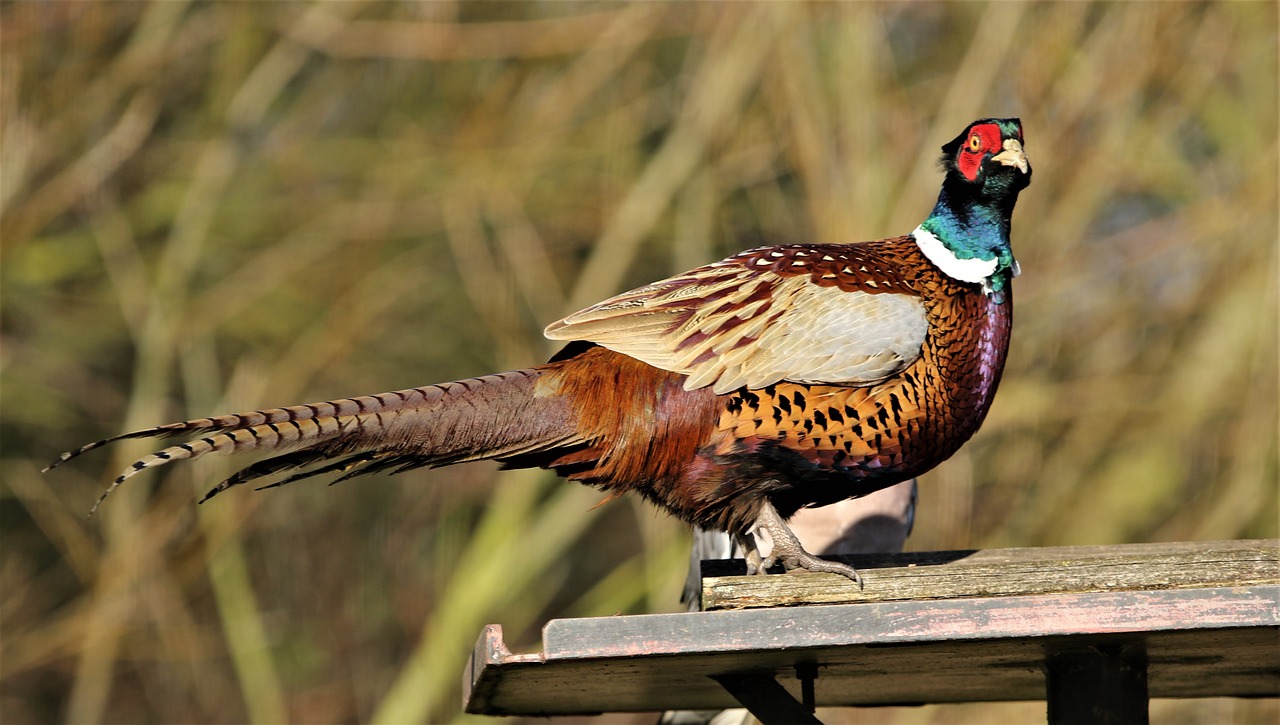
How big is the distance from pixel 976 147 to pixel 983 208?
17 centimetres

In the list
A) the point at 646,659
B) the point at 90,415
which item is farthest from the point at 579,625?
the point at 90,415

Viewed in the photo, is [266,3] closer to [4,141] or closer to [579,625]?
[4,141]

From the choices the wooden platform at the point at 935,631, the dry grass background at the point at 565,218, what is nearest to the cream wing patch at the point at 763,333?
the wooden platform at the point at 935,631

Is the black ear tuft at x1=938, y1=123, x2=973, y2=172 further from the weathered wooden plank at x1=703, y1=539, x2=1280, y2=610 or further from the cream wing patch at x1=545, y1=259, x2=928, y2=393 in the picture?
the weathered wooden plank at x1=703, y1=539, x2=1280, y2=610

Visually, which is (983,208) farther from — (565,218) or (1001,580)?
(565,218)

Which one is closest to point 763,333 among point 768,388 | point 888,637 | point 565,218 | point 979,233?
point 768,388

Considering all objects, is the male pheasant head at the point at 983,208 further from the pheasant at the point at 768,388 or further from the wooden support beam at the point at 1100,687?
the wooden support beam at the point at 1100,687

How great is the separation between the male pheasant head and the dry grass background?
3.38 meters

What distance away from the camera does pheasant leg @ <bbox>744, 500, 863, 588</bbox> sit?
3.75m

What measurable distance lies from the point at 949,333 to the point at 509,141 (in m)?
4.73

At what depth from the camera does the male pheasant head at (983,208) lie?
4.06m

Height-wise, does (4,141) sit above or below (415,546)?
above

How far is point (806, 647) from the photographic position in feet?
10.1

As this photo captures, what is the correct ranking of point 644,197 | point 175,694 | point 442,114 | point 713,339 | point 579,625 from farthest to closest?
point 175,694, point 442,114, point 644,197, point 713,339, point 579,625
